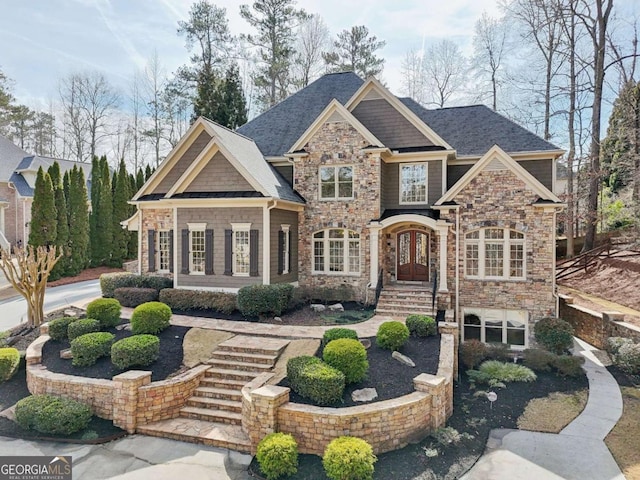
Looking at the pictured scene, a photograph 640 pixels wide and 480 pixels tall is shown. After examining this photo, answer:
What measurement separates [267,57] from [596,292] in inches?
1043

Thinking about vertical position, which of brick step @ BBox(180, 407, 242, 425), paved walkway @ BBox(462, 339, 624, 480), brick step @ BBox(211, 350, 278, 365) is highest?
brick step @ BBox(211, 350, 278, 365)

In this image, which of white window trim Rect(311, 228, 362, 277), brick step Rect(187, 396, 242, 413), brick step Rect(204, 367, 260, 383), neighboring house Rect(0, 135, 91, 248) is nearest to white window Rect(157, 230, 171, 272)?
white window trim Rect(311, 228, 362, 277)

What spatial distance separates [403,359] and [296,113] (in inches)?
565

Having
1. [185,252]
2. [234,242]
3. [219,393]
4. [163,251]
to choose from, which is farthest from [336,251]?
[219,393]

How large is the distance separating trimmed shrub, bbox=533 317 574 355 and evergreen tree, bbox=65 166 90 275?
25.5 m

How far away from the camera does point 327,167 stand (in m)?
15.7

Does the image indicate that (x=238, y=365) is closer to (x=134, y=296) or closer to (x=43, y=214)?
(x=134, y=296)

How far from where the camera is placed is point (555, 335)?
12.2 m

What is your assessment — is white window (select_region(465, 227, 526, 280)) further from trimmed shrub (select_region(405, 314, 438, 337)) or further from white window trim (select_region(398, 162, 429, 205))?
trimmed shrub (select_region(405, 314, 438, 337))

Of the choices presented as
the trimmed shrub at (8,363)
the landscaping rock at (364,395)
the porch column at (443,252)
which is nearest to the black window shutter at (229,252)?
the trimmed shrub at (8,363)

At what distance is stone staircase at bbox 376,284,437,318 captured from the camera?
13102 mm

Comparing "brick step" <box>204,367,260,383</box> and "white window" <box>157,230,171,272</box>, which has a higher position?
"white window" <box>157,230,171,272</box>

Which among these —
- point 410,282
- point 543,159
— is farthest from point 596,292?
point 410,282

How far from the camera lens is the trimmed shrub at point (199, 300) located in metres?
13.2
